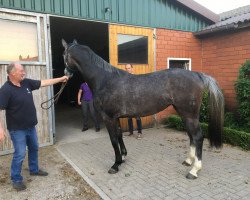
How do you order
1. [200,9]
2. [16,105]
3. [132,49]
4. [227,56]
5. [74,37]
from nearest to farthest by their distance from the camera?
[16,105]
[132,49]
[227,56]
[200,9]
[74,37]

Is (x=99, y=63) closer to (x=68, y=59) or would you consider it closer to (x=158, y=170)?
(x=68, y=59)

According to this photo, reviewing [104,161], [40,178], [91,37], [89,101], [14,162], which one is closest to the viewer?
[14,162]

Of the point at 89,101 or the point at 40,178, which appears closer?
the point at 40,178

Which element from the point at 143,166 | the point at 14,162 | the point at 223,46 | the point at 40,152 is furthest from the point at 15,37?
the point at 223,46

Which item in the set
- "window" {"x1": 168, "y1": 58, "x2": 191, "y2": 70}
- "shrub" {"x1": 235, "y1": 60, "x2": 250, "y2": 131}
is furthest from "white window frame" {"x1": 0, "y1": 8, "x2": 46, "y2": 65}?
"shrub" {"x1": 235, "y1": 60, "x2": 250, "y2": 131}

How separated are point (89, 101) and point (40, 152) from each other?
8.31ft

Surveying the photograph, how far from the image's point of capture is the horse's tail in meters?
3.76

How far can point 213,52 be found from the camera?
779 centimetres

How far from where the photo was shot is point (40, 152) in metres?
5.25

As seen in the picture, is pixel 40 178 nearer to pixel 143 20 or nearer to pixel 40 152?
pixel 40 152

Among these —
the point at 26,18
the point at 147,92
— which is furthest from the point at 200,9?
the point at 26,18

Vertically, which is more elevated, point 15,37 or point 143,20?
point 143,20

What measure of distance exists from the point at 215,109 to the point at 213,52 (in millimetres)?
4634

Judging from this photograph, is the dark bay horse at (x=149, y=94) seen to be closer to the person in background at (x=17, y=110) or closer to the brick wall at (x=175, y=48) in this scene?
the person in background at (x=17, y=110)
